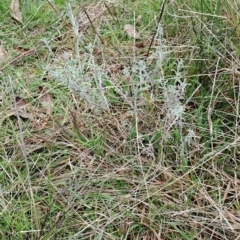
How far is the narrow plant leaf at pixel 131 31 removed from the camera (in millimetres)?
2160

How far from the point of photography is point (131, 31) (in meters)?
2.19

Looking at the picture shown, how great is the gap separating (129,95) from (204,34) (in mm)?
365

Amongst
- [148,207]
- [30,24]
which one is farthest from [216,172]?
[30,24]

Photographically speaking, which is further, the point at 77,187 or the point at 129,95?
the point at 129,95

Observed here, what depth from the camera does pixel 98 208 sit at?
159 cm

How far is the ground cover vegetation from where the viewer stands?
156cm

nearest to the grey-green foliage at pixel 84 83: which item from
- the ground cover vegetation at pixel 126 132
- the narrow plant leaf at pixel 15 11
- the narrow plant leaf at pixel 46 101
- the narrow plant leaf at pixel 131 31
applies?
the ground cover vegetation at pixel 126 132

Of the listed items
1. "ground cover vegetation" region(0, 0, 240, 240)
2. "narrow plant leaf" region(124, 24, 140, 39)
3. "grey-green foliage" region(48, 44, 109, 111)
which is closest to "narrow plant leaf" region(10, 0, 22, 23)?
"ground cover vegetation" region(0, 0, 240, 240)

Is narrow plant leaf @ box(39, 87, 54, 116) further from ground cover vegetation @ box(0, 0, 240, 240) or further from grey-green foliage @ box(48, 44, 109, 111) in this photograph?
grey-green foliage @ box(48, 44, 109, 111)

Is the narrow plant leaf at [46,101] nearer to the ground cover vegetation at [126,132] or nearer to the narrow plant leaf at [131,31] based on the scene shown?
the ground cover vegetation at [126,132]

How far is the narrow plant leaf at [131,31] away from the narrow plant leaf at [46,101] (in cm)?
44

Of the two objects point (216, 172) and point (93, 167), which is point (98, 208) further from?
point (216, 172)

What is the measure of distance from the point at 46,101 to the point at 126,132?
0.34 m

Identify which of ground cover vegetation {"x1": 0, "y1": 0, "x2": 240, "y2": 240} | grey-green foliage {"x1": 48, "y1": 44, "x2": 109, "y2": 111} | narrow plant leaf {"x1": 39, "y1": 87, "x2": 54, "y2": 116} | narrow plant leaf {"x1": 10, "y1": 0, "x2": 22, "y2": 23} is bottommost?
ground cover vegetation {"x1": 0, "y1": 0, "x2": 240, "y2": 240}
